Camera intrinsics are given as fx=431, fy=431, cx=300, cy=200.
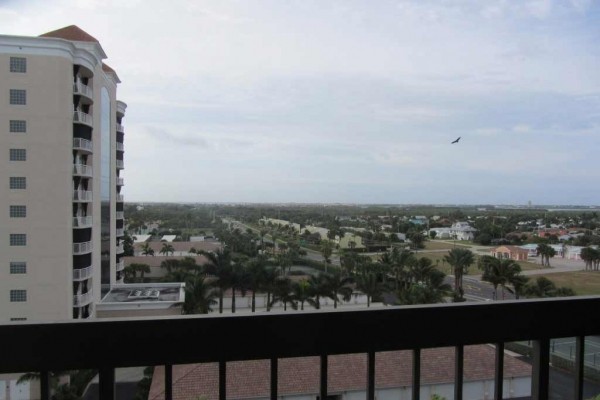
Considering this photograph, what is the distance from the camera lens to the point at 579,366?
3.73ft

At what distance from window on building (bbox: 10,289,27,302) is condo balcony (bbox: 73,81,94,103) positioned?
15.3 feet

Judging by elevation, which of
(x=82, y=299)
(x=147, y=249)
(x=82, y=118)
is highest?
(x=82, y=118)

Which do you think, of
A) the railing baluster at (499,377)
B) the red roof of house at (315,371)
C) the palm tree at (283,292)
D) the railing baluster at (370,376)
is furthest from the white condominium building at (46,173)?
the railing baluster at (499,377)

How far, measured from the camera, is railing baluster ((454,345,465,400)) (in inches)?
40.4

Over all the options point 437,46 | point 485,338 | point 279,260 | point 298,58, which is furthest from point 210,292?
point 485,338

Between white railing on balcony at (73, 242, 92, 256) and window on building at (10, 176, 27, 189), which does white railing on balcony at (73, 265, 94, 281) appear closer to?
white railing on balcony at (73, 242, 92, 256)

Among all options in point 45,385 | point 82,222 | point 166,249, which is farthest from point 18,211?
point 45,385

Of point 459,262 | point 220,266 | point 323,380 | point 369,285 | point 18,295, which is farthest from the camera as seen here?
point 220,266

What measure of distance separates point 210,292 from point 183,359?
42.0 feet

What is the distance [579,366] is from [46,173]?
10738 millimetres

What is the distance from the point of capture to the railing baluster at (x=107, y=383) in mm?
848

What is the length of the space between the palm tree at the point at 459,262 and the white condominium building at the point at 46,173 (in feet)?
33.0

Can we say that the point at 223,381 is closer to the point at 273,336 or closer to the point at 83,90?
the point at 273,336

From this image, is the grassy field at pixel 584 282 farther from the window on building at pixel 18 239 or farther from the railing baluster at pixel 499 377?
the window on building at pixel 18 239
